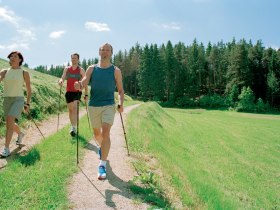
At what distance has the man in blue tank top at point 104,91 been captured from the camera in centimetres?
842

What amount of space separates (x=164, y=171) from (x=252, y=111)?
80.9 meters

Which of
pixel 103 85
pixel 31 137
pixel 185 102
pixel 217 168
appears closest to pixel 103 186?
pixel 103 85

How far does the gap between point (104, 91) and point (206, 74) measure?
110011mm

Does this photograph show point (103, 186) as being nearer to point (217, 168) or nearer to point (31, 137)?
point (31, 137)

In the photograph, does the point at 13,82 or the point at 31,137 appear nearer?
the point at 13,82

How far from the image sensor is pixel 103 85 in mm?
8422

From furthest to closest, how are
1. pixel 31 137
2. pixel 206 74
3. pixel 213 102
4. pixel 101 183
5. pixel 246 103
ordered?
pixel 206 74 → pixel 213 102 → pixel 246 103 → pixel 31 137 → pixel 101 183

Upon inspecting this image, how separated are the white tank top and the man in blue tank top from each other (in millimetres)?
3308

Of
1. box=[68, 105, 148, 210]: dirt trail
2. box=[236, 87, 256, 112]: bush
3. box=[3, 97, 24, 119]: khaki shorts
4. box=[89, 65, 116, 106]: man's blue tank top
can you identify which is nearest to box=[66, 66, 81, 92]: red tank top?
box=[3, 97, 24, 119]: khaki shorts

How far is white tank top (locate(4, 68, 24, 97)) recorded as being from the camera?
10930 mm

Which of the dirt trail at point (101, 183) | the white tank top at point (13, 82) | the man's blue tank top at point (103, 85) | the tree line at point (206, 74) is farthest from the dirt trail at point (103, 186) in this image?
the tree line at point (206, 74)

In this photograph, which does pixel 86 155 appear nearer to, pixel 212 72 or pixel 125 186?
pixel 125 186

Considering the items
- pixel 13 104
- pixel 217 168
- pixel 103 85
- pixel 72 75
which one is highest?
pixel 72 75

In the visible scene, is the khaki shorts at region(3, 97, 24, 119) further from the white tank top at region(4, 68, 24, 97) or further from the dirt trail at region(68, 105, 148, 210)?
the dirt trail at region(68, 105, 148, 210)
